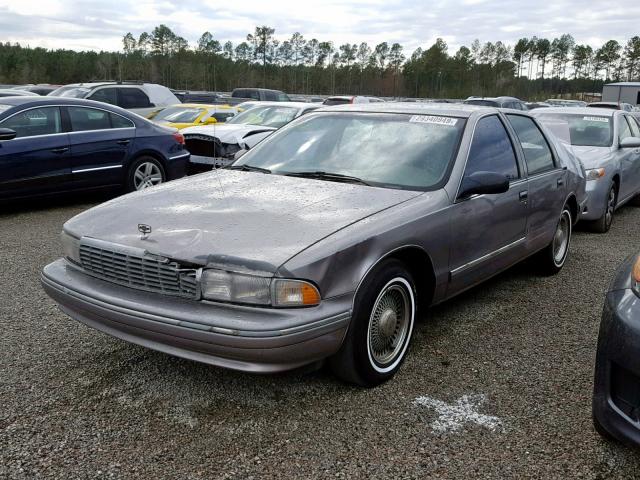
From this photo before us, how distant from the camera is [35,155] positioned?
24.0 feet

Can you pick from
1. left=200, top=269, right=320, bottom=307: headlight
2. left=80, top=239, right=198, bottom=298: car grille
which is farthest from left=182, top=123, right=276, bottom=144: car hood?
left=200, top=269, right=320, bottom=307: headlight

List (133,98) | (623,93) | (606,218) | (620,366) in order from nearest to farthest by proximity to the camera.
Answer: (620,366) → (606,218) → (133,98) → (623,93)

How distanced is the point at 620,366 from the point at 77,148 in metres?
6.94

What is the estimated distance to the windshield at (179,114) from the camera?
42.9 feet

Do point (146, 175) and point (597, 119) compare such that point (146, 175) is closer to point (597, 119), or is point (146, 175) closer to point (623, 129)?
point (597, 119)

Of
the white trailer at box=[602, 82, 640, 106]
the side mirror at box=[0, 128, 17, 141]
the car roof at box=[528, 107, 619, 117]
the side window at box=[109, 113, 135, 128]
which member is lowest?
the side mirror at box=[0, 128, 17, 141]

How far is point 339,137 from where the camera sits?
4.15 meters

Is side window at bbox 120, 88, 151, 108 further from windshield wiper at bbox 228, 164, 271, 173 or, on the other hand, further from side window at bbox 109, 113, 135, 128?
windshield wiper at bbox 228, 164, 271, 173

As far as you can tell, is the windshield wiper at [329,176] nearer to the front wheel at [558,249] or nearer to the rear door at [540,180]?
the rear door at [540,180]

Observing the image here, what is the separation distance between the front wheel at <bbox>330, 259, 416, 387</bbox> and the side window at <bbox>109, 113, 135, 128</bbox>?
6.06m

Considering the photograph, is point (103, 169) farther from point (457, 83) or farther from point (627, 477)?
point (457, 83)

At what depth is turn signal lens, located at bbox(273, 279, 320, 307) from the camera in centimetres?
272

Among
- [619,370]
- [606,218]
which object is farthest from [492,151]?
[606,218]

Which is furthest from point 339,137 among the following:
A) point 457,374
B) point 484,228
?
point 457,374
